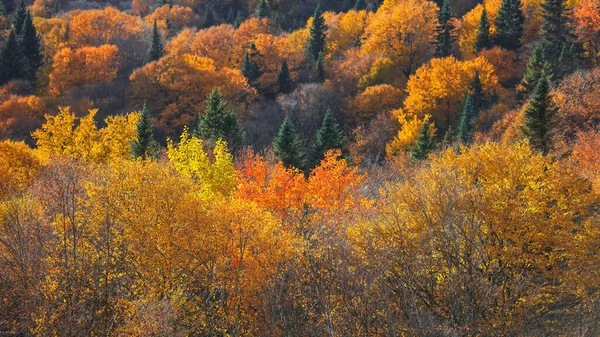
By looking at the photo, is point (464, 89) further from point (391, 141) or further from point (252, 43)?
point (252, 43)

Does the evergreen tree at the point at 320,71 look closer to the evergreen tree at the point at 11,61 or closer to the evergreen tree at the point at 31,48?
the evergreen tree at the point at 31,48

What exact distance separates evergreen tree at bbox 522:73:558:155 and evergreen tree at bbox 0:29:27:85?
7818 cm

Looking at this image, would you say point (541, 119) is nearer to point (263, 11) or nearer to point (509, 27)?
point (509, 27)

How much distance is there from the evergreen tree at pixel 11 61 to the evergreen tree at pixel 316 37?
5051 cm

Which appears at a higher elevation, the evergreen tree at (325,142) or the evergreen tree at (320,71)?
the evergreen tree at (325,142)

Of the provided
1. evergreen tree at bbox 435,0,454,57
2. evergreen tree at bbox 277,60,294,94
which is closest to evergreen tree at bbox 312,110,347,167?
evergreen tree at bbox 277,60,294,94

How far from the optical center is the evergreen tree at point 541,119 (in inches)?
1521

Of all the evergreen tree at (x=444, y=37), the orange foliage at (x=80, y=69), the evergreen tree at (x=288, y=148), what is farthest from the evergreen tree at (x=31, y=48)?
the evergreen tree at (x=444, y=37)

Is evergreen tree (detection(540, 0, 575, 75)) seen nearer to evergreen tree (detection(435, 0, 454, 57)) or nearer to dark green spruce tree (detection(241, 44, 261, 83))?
evergreen tree (detection(435, 0, 454, 57))

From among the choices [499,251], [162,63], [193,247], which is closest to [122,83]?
[162,63]

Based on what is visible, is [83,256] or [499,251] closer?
[83,256]

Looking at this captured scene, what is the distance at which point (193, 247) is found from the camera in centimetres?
2533

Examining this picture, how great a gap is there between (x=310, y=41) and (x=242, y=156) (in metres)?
50.3

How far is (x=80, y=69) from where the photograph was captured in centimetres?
8531
